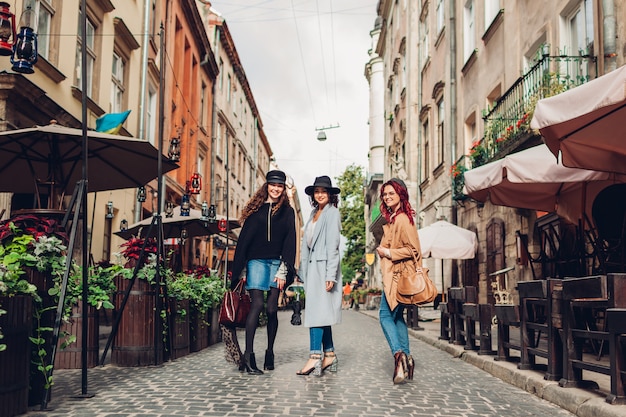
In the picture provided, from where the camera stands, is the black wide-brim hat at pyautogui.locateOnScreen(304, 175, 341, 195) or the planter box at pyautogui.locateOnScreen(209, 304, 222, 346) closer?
the black wide-brim hat at pyautogui.locateOnScreen(304, 175, 341, 195)

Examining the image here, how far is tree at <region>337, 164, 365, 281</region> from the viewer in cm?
5556

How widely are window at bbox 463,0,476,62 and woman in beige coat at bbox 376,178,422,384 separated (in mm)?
13026

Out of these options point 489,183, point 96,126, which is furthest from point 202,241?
point 489,183

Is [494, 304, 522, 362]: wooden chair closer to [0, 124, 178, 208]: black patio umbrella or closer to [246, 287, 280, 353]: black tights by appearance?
[246, 287, 280, 353]: black tights

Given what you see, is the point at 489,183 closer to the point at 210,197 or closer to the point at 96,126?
the point at 96,126

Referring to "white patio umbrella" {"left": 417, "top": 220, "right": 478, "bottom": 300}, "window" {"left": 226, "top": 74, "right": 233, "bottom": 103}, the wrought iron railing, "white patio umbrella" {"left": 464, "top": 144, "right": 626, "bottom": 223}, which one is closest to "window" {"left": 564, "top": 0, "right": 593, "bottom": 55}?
"white patio umbrella" {"left": 464, "top": 144, "right": 626, "bottom": 223}

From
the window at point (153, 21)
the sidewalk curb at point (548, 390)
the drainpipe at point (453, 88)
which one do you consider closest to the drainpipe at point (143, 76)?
the window at point (153, 21)

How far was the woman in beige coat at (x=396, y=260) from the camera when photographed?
602 cm

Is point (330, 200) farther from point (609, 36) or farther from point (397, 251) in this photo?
point (609, 36)

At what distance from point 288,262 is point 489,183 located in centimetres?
357

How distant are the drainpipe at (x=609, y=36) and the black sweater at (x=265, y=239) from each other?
5732 mm

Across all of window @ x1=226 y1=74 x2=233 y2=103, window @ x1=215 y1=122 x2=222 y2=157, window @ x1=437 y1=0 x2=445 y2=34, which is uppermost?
window @ x1=226 y1=74 x2=233 y2=103

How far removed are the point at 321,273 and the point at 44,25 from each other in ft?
27.4

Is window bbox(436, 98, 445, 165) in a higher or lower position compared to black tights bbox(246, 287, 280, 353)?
higher
